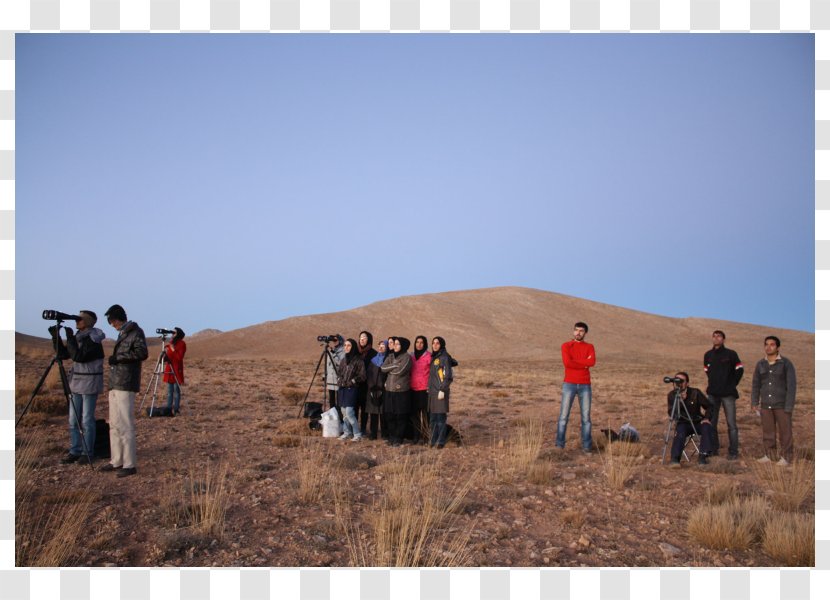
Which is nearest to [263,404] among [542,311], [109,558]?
[109,558]

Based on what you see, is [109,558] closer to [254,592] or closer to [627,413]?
[254,592]

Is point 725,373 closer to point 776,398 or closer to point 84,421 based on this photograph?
point 776,398

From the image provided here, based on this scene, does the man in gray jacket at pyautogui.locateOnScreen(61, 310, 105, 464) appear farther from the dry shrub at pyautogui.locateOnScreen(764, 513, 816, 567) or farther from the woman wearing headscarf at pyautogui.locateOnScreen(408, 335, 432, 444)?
the dry shrub at pyautogui.locateOnScreen(764, 513, 816, 567)

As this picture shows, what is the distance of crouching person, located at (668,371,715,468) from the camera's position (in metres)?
8.60

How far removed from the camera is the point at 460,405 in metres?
17.2

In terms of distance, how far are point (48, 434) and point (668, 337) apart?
269 feet

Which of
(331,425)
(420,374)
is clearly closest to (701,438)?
(420,374)

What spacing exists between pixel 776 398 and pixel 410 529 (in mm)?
6375

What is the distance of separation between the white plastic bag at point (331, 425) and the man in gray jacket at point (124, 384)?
3.74 metres

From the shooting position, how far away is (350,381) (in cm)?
→ 1000

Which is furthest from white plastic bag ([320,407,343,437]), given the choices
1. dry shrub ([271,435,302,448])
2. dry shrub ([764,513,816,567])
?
dry shrub ([764,513,816,567])

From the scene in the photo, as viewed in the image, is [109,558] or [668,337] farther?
[668,337]

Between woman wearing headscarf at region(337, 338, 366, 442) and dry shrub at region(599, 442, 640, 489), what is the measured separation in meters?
4.01

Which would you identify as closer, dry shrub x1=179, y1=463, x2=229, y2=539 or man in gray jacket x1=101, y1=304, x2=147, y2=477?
dry shrub x1=179, y1=463, x2=229, y2=539
